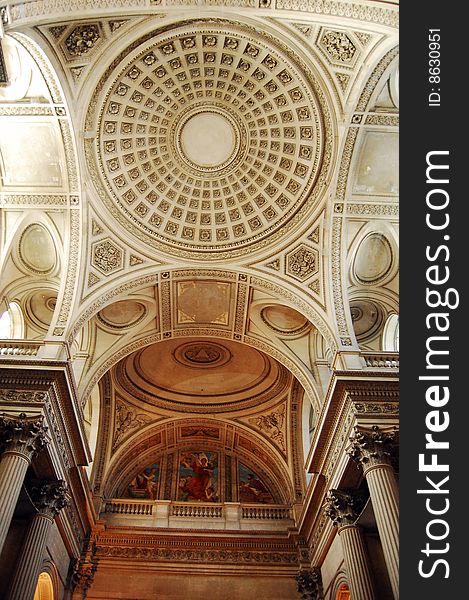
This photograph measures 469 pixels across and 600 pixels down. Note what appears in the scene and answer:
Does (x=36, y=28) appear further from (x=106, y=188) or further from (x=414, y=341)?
(x=414, y=341)

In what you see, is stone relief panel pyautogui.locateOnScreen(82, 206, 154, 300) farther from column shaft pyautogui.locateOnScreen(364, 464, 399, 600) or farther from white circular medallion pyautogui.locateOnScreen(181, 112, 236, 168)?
column shaft pyautogui.locateOnScreen(364, 464, 399, 600)

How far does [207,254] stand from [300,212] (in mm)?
2756

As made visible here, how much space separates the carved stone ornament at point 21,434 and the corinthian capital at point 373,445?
6.39 metres

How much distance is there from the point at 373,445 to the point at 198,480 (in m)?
10.7

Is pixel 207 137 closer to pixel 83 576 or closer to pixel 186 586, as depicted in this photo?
pixel 83 576

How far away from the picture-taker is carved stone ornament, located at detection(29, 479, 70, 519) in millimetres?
12516

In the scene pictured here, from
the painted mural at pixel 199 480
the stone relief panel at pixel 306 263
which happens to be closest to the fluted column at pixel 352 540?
the stone relief panel at pixel 306 263

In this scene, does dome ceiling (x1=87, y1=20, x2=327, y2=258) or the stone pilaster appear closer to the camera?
dome ceiling (x1=87, y1=20, x2=327, y2=258)

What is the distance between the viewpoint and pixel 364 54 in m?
12.5

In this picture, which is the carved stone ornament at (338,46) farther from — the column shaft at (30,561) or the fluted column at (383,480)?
the column shaft at (30,561)

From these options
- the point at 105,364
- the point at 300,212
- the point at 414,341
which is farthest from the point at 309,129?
the point at 414,341

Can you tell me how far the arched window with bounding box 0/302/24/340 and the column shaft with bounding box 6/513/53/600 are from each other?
483 cm

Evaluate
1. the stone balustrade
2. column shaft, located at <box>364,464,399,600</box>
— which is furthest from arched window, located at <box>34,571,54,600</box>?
column shaft, located at <box>364,464,399,600</box>

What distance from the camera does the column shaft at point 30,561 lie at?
36.8ft
